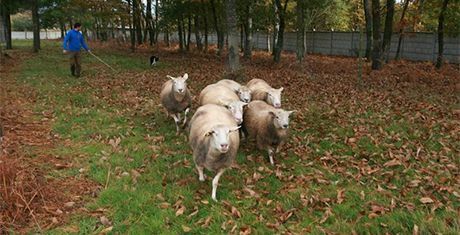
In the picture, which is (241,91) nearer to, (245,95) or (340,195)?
(245,95)

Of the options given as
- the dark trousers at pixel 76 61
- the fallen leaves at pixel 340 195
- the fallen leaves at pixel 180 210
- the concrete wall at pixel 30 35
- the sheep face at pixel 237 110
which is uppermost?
the concrete wall at pixel 30 35

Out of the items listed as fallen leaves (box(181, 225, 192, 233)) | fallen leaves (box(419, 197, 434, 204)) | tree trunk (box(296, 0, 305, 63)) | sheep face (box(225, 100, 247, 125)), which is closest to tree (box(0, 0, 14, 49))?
tree trunk (box(296, 0, 305, 63))

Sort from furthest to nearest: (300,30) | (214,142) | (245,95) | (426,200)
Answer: (300,30)
(245,95)
(214,142)
(426,200)

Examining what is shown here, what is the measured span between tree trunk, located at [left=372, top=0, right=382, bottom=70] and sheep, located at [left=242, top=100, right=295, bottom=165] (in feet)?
38.7

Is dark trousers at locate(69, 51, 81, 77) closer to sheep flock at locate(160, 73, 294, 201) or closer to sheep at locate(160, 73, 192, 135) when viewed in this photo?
sheep flock at locate(160, 73, 294, 201)

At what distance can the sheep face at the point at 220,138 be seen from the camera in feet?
19.1

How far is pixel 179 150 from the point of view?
27.2 feet

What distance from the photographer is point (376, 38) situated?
1827 centimetres

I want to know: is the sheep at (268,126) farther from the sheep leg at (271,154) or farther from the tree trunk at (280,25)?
the tree trunk at (280,25)

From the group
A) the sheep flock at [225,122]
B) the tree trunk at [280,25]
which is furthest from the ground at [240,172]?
the tree trunk at [280,25]

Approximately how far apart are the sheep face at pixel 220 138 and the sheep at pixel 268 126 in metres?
1.64

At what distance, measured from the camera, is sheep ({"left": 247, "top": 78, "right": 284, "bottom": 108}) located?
9.19 meters

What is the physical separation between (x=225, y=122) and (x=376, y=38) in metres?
13.6

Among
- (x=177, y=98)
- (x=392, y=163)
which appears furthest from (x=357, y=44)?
(x=392, y=163)
